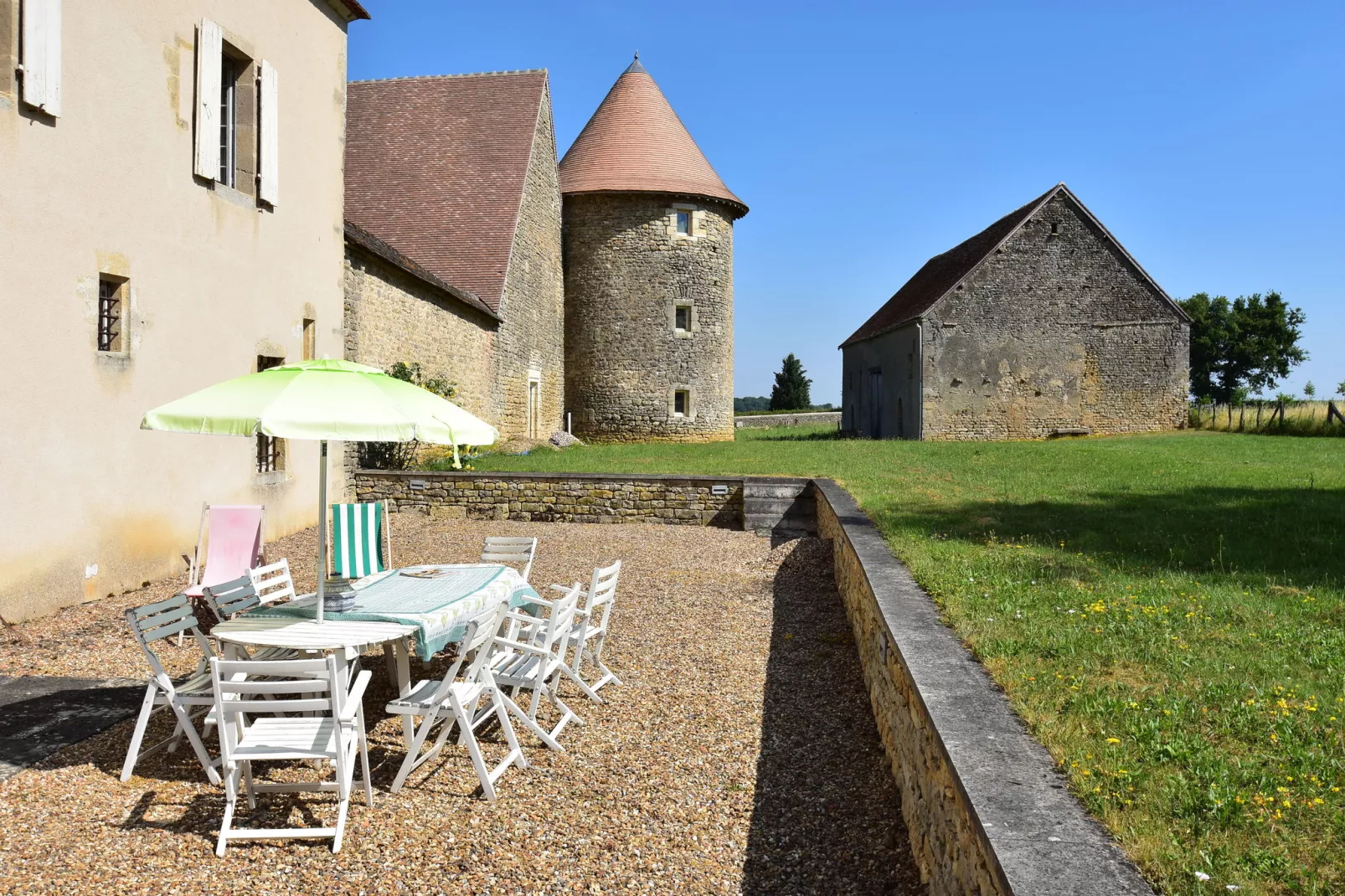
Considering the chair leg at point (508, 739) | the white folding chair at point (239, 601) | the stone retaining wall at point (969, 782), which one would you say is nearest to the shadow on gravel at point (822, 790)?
the stone retaining wall at point (969, 782)

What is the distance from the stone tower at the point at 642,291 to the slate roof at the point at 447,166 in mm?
3388

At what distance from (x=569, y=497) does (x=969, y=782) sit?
1086 cm

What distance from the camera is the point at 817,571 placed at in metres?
9.74

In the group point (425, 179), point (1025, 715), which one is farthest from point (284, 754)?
point (425, 179)

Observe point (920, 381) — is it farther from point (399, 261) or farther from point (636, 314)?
point (399, 261)

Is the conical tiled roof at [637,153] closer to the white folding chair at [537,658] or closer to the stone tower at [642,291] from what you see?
the stone tower at [642,291]

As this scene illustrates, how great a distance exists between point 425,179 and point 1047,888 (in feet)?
81.4

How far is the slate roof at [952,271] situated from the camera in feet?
87.9

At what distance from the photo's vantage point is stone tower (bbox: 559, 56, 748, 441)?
93.1 feet

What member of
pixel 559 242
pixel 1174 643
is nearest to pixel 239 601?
pixel 1174 643

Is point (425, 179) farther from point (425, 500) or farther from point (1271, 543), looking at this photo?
point (1271, 543)

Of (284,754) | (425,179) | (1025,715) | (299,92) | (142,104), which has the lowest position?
(284,754)

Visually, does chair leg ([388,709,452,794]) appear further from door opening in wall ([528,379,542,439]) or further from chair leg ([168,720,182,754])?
door opening in wall ([528,379,542,439])

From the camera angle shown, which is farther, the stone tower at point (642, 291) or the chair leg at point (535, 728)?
the stone tower at point (642, 291)
